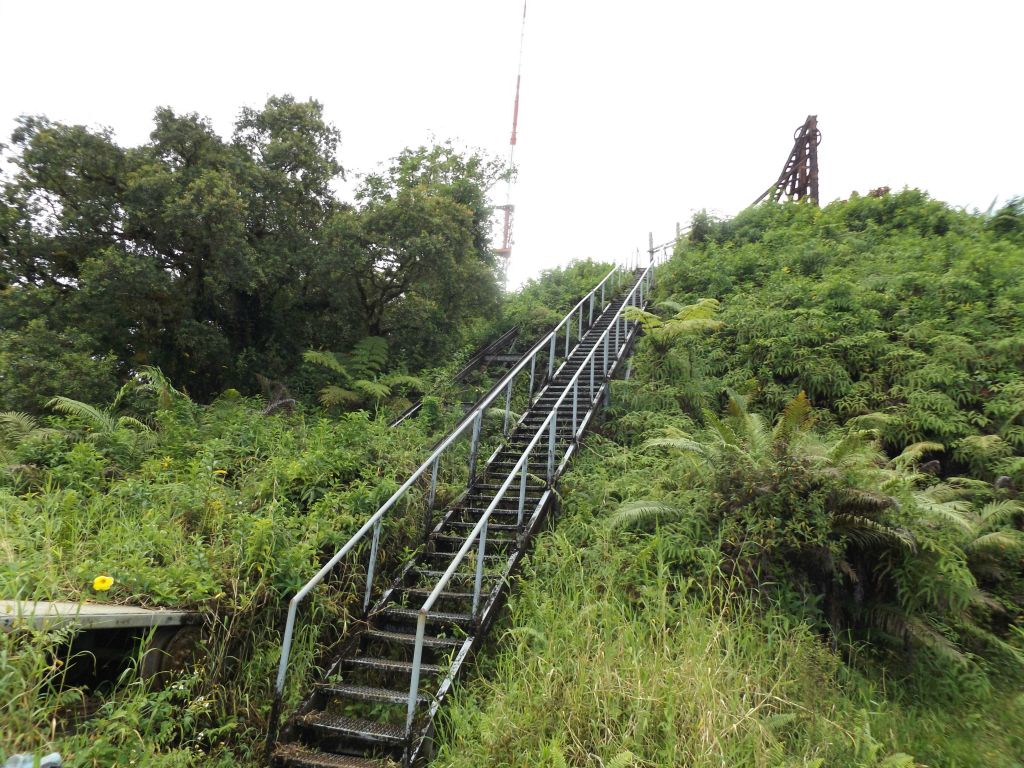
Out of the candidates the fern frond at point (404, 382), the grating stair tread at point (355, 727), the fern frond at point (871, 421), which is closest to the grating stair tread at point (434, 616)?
the grating stair tread at point (355, 727)

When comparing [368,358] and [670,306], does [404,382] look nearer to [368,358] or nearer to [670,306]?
[368,358]

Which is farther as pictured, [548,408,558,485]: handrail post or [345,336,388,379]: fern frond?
[345,336,388,379]: fern frond

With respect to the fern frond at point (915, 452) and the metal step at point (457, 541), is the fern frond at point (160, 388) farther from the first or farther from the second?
the fern frond at point (915, 452)

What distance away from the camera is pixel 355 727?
12.2 feet

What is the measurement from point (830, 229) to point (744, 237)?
1.87m

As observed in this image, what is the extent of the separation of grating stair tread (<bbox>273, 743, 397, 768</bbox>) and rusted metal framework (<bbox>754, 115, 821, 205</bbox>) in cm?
1764

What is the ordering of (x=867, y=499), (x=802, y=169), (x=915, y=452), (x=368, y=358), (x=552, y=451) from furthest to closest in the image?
(x=802, y=169), (x=368, y=358), (x=552, y=451), (x=915, y=452), (x=867, y=499)

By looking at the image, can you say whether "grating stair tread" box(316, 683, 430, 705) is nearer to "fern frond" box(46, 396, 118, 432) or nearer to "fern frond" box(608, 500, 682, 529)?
"fern frond" box(608, 500, 682, 529)

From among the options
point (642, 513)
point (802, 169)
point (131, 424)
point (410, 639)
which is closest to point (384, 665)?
point (410, 639)

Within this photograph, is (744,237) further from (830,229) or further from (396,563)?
(396,563)

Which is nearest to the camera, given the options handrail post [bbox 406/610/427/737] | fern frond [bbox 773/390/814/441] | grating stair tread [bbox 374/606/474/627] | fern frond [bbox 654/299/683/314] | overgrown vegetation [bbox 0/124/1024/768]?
overgrown vegetation [bbox 0/124/1024/768]

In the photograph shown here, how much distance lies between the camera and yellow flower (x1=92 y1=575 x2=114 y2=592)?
3.62m

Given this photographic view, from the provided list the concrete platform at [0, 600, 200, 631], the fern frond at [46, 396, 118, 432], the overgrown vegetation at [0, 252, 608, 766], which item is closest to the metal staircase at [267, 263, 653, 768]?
the overgrown vegetation at [0, 252, 608, 766]

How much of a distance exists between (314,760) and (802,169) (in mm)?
19612
